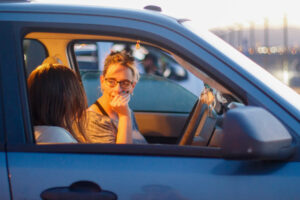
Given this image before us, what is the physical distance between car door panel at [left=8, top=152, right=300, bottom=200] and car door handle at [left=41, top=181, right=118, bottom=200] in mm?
15

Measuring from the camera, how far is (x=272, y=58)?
67.7 meters

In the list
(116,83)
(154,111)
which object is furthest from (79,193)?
(154,111)

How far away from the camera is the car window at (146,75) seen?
358 cm

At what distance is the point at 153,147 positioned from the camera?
1991 mm

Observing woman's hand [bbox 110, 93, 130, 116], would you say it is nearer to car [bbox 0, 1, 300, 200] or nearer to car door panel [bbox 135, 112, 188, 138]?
car [bbox 0, 1, 300, 200]

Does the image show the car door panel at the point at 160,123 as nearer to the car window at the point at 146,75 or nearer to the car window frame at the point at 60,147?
the car window at the point at 146,75

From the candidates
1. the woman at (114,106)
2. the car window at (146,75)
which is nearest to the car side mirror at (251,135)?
the car window at (146,75)

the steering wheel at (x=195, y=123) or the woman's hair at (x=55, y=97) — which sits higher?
the woman's hair at (x=55, y=97)

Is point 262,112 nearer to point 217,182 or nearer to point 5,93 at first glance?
point 217,182

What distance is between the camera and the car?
1864 mm

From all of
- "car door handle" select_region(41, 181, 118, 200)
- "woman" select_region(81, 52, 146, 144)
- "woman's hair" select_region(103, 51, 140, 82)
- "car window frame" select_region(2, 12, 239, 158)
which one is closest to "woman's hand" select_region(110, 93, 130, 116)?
"woman" select_region(81, 52, 146, 144)

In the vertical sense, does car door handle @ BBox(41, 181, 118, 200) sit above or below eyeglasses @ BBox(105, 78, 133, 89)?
below

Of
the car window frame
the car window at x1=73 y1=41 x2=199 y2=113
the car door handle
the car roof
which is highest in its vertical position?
the car roof

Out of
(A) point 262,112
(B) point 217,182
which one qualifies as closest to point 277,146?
(A) point 262,112
